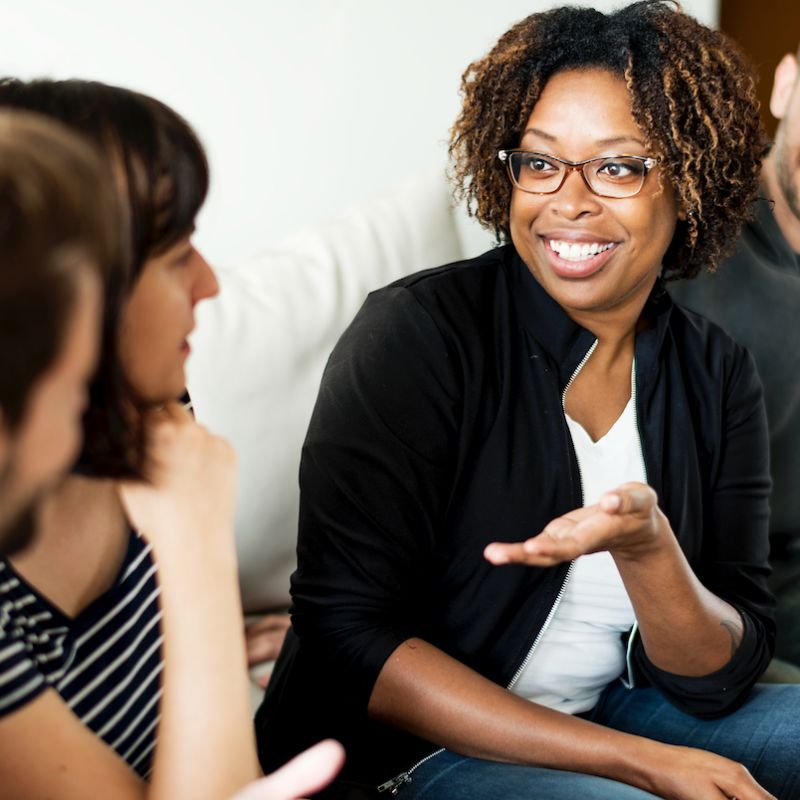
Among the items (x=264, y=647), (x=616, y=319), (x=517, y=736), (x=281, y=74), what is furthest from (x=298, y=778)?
(x=281, y=74)

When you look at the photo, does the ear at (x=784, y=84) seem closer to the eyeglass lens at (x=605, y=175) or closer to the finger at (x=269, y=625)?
the eyeglass lens at (x=605, y=175)

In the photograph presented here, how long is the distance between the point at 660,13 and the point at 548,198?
0.26m

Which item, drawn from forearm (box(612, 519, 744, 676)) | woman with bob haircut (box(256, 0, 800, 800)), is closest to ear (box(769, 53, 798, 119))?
woman with bob haircut (box(256, 0, 800, 800))

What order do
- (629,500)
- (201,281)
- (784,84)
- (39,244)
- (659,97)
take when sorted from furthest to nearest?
(784,84), (659,97), (629,500), (201,281), (39,244)

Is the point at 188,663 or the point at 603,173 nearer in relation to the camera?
the point at 188,663

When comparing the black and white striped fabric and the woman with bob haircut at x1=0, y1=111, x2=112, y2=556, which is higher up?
the woman with bob haircut at x1=0, y1=111, x2=112, y2=556

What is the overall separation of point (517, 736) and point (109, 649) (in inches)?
18.0

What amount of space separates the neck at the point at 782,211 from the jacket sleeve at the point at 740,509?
340mm

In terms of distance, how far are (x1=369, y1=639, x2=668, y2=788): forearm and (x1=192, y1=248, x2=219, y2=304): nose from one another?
0.46 m

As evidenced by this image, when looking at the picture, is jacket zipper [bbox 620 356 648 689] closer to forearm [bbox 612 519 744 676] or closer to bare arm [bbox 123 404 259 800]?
forearm [bbox 612 519 744 676]

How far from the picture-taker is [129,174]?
801mm

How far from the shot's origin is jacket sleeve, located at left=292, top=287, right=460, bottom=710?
121 cm

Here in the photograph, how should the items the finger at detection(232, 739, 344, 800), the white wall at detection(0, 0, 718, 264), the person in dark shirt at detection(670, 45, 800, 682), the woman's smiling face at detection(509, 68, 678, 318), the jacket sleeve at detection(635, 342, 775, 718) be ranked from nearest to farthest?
the finger at detection(232, 739, 344, 800), the woman's smiling face at detection(509, 68, 678, 318), the jacket sleeve at detection(635, 342, 775, 718), the white wall at detection(0, 0, 718, 264), the person in dark shirt at detection(670, 45, 800, 682)

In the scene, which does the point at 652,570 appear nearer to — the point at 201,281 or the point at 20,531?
the point at 201,281
